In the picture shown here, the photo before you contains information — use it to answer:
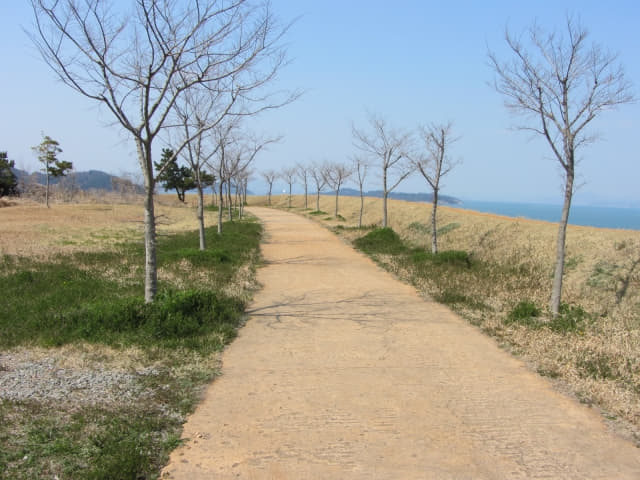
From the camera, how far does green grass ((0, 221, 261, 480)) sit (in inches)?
135

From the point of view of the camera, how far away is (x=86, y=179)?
461 feet

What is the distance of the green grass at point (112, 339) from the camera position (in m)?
3.43

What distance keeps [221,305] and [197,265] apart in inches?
194

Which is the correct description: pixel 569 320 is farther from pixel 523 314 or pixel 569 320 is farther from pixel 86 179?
pixel 86 179

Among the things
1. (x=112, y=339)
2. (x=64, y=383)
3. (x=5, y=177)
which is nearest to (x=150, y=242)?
(x=112, y=339)

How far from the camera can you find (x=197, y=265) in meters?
12.4

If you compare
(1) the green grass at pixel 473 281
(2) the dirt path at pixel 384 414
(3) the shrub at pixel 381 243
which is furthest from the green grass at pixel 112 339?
(3) the shrub at pixel 381 243

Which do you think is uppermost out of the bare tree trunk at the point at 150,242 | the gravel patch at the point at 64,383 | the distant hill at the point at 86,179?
the distant hill at the point at 86,179

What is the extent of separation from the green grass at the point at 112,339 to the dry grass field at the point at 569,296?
4071 mm

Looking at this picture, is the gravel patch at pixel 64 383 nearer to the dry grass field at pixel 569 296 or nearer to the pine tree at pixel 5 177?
the dry grass field at pixel 569 296

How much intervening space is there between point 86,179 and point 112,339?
151857 millimetres

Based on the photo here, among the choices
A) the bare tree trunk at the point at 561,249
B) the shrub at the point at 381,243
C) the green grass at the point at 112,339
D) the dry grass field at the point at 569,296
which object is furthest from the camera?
the shrub at the point at 381,243

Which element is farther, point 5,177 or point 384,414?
point 5,177

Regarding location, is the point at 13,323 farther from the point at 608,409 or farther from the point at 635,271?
the point at 635,271
